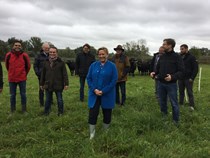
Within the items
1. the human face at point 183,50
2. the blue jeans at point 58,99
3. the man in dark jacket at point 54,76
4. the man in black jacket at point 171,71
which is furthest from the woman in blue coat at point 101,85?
the human face at point 183,50

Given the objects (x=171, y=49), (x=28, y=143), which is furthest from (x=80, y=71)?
(x=28, y=143)

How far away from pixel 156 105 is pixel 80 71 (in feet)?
9.15

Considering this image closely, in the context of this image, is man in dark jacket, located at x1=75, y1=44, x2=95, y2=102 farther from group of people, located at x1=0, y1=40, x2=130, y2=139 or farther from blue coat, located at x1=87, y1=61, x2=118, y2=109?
blue coat, located at x1=87, y1=61, x2=118, y2=109

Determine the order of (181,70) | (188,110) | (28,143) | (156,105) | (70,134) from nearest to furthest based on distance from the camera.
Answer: (28,143)
(70,134)
(181,70)
(188,110)
(156,105)

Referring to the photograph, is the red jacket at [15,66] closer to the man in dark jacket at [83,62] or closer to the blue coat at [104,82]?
the man in dark jacket at [83,62]

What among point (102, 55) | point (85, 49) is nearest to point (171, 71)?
point (102, 55)

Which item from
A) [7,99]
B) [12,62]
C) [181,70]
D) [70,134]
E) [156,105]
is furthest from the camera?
[7,99]

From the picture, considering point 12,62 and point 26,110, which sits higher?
point 12,62

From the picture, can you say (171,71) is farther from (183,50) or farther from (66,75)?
(66,75)

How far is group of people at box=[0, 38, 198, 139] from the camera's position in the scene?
19.2 feet

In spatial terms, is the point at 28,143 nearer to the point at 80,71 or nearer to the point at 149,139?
the point at 149,139

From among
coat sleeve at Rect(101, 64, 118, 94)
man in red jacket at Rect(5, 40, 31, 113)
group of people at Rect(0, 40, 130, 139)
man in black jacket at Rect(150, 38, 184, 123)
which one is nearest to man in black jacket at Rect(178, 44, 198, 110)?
group of people at Rect(0, 40, 130, 139)

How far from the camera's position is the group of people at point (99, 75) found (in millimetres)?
5840

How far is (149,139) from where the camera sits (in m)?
5.66
